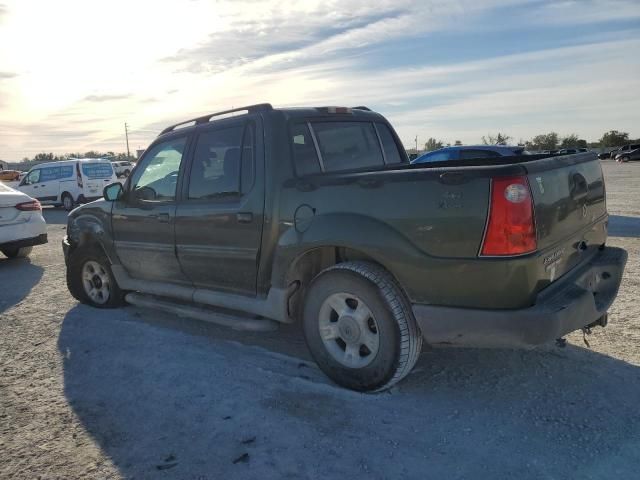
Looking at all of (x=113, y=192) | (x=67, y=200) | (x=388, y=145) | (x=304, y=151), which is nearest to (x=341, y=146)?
(x=304, y=151)

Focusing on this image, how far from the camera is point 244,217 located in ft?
13.3

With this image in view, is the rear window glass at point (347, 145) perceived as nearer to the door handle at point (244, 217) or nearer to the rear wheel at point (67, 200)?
the door handle at point (244, 217)

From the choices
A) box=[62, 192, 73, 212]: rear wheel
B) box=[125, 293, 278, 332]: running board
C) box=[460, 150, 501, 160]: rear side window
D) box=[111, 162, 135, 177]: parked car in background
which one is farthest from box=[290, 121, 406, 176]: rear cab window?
box=[111, 162, 135, 177]: parked car in background

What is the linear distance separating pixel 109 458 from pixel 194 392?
2.67 feet

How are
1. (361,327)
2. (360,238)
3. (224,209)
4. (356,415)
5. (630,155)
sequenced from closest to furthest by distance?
(356,415) → (360,238) → (361,327) → (224,209) → (630,155)

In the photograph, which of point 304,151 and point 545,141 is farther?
point 545,141

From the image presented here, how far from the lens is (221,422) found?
3.25 m

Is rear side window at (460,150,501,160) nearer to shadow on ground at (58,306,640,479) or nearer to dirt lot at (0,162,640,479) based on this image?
dirt lot at (0,162,640,479)

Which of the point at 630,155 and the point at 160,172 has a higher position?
the point at 160,172

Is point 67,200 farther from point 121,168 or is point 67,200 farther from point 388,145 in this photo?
point 121,168

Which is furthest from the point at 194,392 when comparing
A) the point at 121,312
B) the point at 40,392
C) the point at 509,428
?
the point at 121,312

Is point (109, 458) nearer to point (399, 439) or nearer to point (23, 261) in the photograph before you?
point (399, 439)

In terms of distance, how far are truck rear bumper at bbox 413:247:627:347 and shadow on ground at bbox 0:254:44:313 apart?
5.11 metres

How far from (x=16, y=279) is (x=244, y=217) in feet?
17.1
